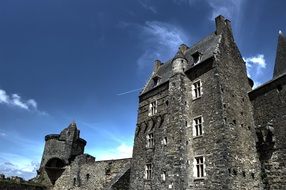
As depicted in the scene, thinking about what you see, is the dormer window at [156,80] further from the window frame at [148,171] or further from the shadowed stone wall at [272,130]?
the shadowed stone wall at [272,130]

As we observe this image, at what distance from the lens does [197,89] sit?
62.2 feet

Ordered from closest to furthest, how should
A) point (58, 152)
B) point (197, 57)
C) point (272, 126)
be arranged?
point (272, 126)
point (197, 57)
point (58, 152)

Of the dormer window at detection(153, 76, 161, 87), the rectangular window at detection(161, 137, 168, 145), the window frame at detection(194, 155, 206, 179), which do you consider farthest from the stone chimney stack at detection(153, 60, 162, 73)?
the window frame at detection(194, 155, 206, 179)

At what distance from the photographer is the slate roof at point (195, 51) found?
1943 centimetres

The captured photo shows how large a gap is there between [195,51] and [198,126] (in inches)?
Result: 256

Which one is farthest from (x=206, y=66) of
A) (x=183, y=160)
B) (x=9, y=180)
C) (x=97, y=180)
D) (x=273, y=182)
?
(x=9, y=180)

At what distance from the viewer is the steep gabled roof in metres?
18.5

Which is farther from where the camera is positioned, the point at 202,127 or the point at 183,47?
the point at 183,47

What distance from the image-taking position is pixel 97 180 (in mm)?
23266

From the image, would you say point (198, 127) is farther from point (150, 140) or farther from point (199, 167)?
point (150, 140)

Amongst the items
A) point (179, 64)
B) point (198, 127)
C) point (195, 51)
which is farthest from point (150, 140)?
point (195, 51)

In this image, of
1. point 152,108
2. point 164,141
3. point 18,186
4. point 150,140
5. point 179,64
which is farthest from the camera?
point 18,186

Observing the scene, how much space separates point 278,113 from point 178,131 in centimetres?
644

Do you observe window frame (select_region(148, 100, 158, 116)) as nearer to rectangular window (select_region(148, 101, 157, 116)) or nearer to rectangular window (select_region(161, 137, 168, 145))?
rectangular window (select_region(148, 101, 157, 116))
